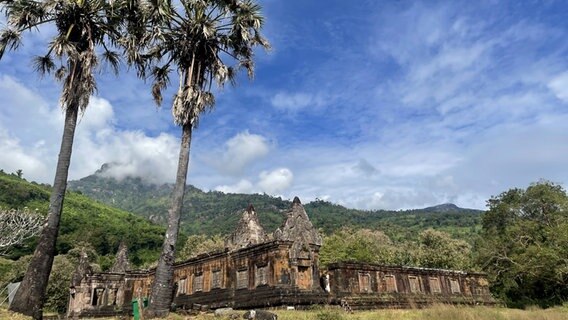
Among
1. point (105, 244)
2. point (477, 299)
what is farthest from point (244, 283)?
point (105, 244)

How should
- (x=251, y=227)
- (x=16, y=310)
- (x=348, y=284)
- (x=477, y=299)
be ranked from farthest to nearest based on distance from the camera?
(x=477, y=299)
(x=251, y=227)
(x=348, y=284)
(x=16, y=310)

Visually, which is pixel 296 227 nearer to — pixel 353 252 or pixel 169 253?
pixel 169 253

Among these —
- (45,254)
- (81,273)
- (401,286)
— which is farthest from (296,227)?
(45,254)

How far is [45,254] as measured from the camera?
14.1 m

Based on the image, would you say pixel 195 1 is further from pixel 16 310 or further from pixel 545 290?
pixel 545 290

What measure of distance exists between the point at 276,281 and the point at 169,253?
5.30 m

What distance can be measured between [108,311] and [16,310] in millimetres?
15718

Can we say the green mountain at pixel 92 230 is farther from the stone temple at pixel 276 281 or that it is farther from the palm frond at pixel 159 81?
the palm frond at pixel 159 81

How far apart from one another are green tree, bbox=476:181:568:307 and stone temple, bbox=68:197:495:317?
6.98 meters

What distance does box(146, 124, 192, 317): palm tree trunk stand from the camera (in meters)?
15.5

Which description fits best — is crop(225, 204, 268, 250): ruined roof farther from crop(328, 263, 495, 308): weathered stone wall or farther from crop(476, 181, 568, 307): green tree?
crop(476, 181, 568, 307): green tree

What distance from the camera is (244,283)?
21688mm

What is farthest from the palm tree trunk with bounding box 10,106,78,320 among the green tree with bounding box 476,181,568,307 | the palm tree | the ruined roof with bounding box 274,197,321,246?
the green tree with bounding box 476,181,568,307

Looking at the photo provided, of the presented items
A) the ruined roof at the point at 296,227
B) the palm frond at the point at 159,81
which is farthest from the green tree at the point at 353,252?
the palm frond at the point at 159,81
